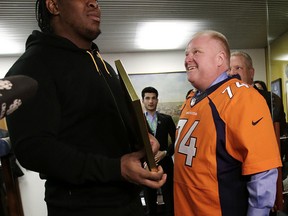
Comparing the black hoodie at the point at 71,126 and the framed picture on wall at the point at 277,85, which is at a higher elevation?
the framed picture on wall at the point at 277,85

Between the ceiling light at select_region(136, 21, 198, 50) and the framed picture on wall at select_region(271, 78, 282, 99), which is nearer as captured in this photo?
the framed picture on wall at select_region(271, 78, 282, 99)

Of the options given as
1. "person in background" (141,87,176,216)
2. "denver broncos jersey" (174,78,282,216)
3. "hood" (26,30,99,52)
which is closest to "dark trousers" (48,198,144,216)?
"denver broncos jersey" (174,78,282,216)

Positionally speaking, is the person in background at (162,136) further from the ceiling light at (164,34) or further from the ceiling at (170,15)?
the ceiling light at (164,34)

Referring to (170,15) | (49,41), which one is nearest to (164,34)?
(170,15)

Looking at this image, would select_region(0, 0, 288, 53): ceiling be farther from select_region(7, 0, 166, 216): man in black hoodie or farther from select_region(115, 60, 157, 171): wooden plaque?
select_region(115, 60, 157, 171): wooden plaque

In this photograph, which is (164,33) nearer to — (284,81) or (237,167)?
(284,81)

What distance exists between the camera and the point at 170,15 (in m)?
3.61

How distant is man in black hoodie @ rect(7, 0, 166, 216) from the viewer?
635 millimetres

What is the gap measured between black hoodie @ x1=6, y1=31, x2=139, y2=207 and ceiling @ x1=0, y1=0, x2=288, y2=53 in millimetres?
2529

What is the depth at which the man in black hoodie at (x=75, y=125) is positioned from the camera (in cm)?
63

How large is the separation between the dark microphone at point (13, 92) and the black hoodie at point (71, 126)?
1.04 feet

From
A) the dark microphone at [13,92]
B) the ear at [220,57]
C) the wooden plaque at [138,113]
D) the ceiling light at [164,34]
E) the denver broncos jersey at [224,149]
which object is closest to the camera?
the dark microphone at [13,92]

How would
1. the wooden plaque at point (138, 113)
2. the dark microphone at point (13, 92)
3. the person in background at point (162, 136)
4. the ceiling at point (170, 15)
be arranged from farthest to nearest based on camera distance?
the ceiling at point (170, 15)
the person in background at point (162, 136)
the wooden plaque at point (138, 113)
the dark microphone at point (13, 92)

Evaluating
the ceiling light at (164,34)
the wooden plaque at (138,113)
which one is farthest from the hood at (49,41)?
the ceiling light at (164,34)
